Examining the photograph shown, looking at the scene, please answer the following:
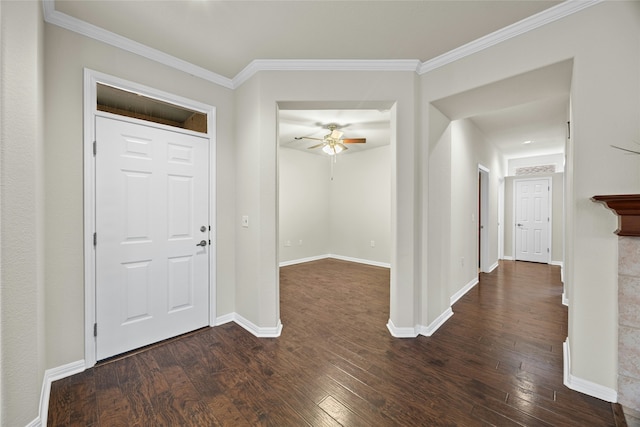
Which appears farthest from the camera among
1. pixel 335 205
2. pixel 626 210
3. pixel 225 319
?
pixel 335 205

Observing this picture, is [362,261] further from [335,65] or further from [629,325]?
[629,325]

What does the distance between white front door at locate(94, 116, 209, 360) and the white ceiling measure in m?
0.77

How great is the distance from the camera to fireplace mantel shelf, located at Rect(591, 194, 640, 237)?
1.54 metres

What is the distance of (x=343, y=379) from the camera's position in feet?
6.45

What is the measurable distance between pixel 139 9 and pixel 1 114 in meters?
1.22

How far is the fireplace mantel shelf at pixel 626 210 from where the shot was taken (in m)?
1.54

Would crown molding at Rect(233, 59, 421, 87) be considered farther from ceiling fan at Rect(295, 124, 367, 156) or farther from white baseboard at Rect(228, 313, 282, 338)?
white baseboard at Rect(228, 313, 282, 338)

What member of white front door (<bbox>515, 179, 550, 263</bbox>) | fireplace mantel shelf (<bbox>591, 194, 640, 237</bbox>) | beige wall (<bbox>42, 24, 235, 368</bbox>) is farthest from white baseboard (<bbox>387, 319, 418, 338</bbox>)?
white front door (<bbox>515, 179, 550, 263</bbox>)

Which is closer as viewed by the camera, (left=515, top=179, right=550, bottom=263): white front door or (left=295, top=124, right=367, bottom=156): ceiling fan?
(left=295, top=124, right=367, bottom=156): ceiling fan

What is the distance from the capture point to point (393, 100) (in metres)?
2.59

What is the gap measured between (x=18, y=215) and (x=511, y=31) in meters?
3.51

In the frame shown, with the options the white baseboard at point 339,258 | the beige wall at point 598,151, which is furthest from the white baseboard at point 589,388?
the white baseboard at point 339,258

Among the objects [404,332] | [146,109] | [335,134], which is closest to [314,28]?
[146,109]

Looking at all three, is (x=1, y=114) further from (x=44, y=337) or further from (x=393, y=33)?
(x=393, y=33)
